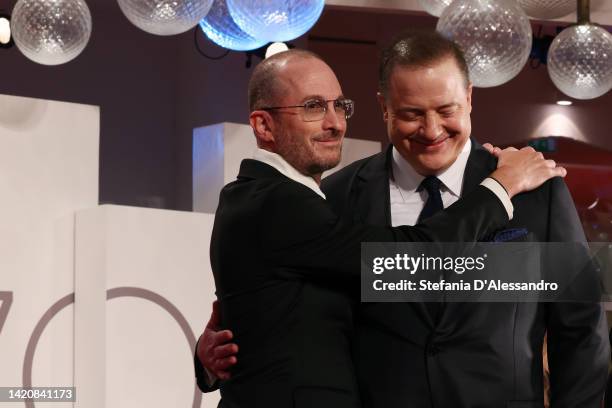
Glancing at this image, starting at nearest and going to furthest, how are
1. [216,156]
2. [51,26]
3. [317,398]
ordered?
[317,398] → [51,26] → [216,156]

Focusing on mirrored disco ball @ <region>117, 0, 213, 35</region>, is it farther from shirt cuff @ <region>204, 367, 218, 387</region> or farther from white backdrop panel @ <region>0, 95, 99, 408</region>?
shirt cuff @ <region>204, 367, 218, 387</region>

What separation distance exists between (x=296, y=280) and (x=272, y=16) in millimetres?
1692

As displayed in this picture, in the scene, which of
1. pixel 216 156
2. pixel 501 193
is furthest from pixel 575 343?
pixel 216 156

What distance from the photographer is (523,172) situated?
92.0 inches

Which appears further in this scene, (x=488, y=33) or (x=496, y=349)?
(x=488, y=33)

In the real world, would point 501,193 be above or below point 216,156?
below

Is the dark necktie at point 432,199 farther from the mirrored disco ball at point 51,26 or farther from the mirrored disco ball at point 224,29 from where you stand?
the mirrored disco ball at point 224,29

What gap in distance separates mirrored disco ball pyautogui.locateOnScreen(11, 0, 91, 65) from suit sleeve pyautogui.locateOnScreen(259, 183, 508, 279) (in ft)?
6.18

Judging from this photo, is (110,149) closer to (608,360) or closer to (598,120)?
(598,120)

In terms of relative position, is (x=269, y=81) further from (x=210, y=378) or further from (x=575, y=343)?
(x=575, y=343)

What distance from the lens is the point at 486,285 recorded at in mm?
2330

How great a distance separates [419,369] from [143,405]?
2.44 meters

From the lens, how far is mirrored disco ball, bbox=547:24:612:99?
13.9 ft

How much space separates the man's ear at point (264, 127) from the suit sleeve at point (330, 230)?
0.19 meters
